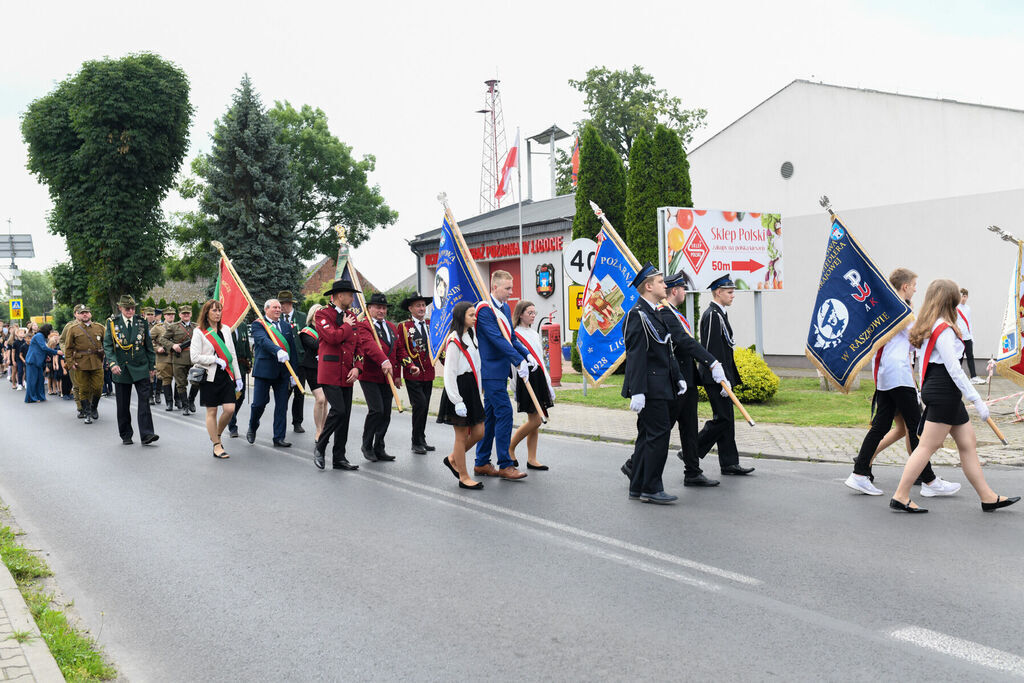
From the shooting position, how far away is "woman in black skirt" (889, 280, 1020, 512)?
6410 mm

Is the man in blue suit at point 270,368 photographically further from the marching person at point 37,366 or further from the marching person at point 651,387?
the marching person at point 37,366

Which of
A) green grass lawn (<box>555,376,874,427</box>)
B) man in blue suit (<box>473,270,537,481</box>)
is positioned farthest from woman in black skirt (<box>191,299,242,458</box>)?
green grass lawn (<box>555,376,874,427</box>)

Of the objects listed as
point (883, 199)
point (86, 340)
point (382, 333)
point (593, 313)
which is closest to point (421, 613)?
point (382, 333)

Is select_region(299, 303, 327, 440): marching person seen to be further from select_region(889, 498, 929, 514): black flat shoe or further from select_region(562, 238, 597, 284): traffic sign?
select_region(889, 498, 929, 514): black flat shoe

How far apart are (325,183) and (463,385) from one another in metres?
48.5

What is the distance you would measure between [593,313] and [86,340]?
861 centimetres

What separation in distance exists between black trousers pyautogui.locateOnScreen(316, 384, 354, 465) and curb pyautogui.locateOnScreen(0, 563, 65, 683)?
4268 mm

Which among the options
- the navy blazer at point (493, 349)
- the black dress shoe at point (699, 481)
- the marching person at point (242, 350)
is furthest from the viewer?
the marching person at point (242, 350)

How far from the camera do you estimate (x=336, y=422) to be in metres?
9.40

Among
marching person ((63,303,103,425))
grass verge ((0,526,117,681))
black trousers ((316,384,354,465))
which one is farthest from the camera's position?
marching person ((63,303,103,425))

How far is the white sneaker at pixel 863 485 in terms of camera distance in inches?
286

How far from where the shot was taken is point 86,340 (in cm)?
1452

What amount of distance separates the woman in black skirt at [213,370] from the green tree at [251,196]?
105 feet

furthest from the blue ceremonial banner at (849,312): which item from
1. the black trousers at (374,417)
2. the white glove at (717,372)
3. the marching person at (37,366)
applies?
the marching person at (37,366)
